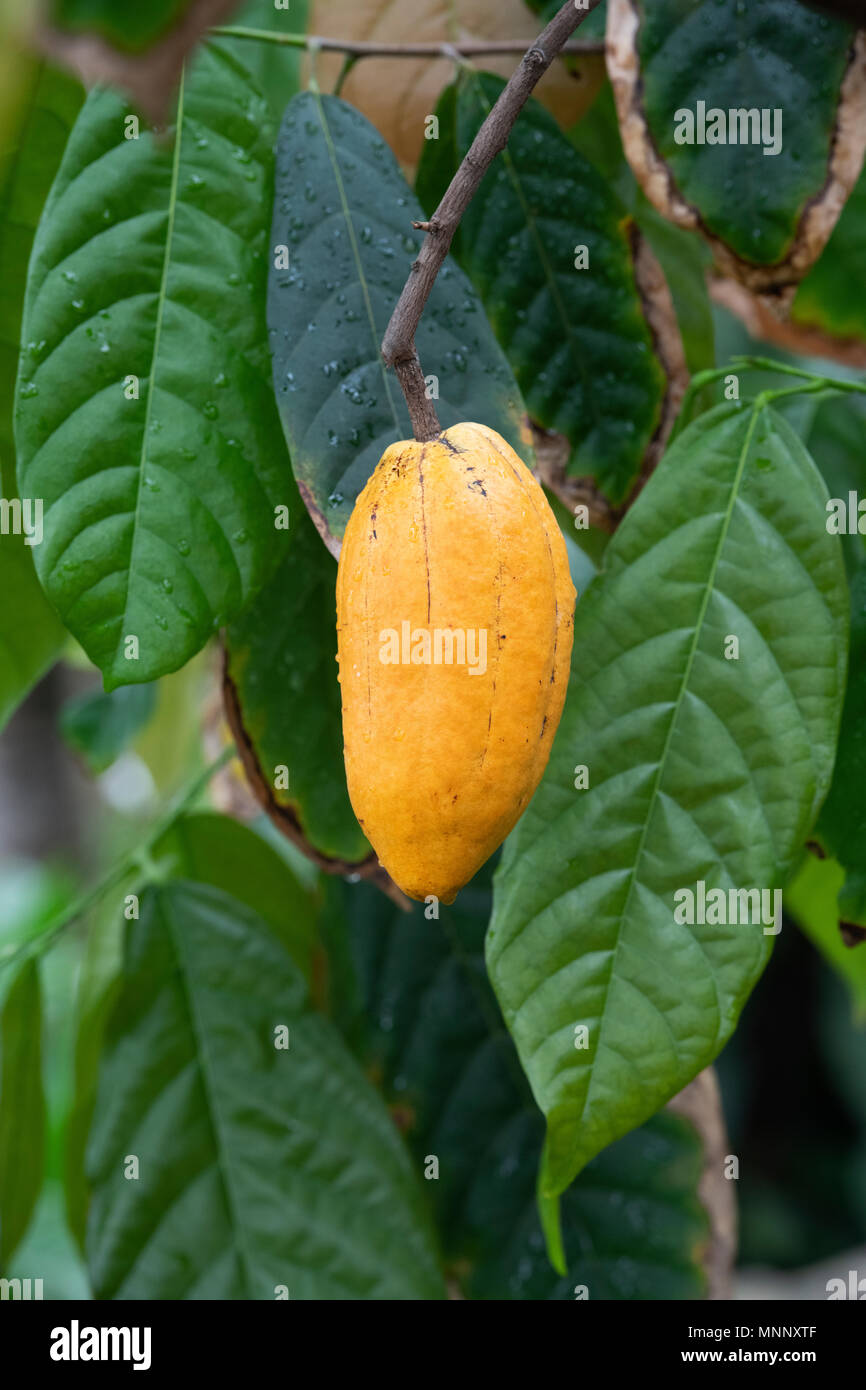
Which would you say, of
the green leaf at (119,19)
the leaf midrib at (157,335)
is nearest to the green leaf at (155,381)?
the leaf midrib at (157,335)

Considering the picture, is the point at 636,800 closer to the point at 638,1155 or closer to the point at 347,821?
the point at 347,821

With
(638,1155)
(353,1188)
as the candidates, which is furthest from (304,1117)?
(638,1155)

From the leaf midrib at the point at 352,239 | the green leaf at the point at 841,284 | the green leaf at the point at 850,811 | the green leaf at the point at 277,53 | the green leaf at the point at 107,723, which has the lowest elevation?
the green leaf at the point at 850,811

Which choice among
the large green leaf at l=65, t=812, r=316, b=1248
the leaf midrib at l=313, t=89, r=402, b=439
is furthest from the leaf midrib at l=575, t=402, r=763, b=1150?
the large green leaf at l=65, t=812, r=316, b=1248

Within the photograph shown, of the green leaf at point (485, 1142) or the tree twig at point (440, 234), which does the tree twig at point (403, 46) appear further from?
the green leaf at point (485, 1142)

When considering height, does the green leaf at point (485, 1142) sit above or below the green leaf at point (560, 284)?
below
